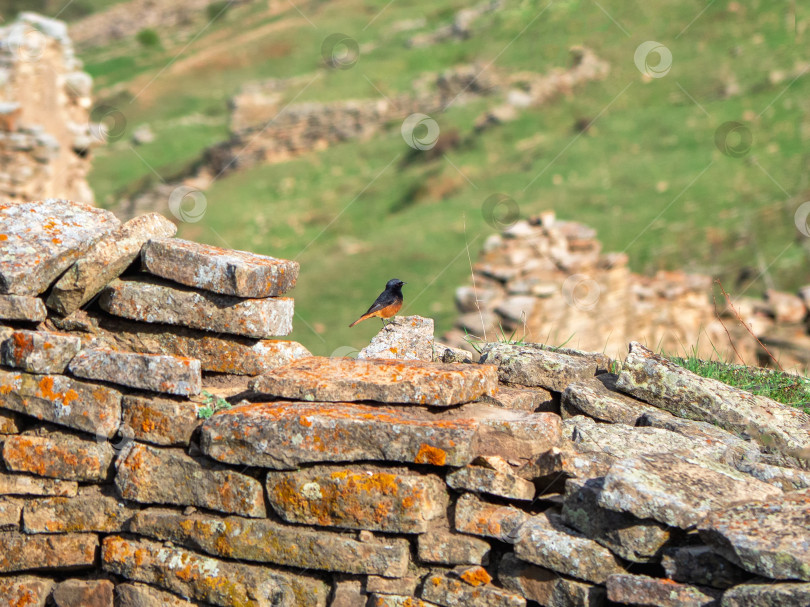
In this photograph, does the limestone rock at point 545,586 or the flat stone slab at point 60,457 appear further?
the flat stone slab at point 60,457

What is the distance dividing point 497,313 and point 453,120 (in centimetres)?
1669

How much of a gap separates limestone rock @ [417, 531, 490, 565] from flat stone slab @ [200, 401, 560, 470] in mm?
351

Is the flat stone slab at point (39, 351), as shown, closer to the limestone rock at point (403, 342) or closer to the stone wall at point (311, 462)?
the stone wall at point (311, 462)

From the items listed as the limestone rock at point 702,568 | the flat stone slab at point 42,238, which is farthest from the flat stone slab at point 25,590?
the limestone rock at point 702,568

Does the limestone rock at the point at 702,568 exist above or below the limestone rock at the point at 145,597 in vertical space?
above

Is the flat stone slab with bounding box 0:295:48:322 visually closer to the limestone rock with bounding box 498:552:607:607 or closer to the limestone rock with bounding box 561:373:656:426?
the limestone rock with bounding box 498:552:607:607

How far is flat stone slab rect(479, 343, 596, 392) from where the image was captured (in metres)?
5.09

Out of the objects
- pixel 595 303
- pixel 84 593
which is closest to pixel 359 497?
pixel 84 593

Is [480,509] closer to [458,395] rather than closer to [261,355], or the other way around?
[458,395]

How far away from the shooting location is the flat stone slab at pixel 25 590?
442cm

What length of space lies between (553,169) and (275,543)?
22.7 meters

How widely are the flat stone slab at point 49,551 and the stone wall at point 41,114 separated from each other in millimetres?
9017

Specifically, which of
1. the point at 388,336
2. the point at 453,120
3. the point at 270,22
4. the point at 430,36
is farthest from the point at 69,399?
the point at 270,22

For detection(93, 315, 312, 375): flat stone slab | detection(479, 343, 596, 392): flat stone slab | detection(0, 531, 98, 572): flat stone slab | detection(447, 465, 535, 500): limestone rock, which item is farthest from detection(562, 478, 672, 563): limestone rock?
detection(0, 531, 98, 572): flat stone slab
